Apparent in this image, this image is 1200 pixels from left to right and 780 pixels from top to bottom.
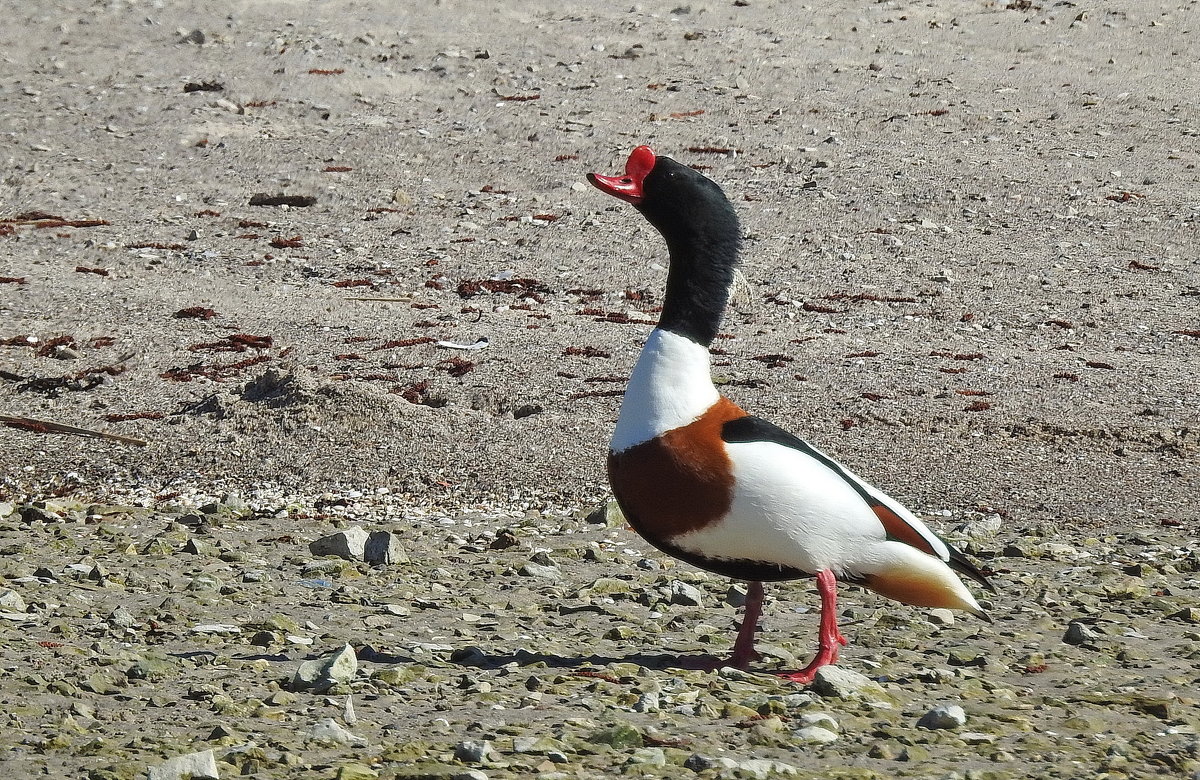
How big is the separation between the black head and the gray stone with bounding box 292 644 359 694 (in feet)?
5.21

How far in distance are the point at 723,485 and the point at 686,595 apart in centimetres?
147

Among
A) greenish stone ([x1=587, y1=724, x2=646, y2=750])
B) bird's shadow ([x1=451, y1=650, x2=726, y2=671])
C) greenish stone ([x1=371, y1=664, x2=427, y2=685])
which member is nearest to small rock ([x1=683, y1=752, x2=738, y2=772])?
greenish stone ([x1=587, y1=724, x2=646, y2=750])

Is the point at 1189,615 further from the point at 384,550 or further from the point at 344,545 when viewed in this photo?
the point at 344,545

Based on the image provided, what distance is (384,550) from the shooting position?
6562mm

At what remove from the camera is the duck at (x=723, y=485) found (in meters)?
4.82

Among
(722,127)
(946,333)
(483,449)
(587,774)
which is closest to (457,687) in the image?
(587,774)

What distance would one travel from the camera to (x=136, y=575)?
620cm

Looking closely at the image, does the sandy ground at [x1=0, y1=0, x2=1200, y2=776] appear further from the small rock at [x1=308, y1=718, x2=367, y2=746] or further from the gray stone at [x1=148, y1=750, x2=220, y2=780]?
the small rock at [x1=308, y1=718, x2=367, y2=746]

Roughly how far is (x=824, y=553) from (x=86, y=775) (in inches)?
93.5

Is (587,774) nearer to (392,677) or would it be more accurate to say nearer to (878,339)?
(392,677)

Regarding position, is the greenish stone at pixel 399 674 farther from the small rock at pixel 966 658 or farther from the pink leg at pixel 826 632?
the small rock at pixel 966 658

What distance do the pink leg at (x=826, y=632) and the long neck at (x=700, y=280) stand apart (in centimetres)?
94

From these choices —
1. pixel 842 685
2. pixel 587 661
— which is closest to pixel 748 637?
pixel 842 685

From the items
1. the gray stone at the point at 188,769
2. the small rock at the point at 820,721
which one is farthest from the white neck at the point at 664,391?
the gray stone at the point at 188,769
